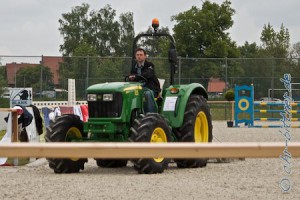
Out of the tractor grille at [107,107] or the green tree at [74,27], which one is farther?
the green tree at [74,27]

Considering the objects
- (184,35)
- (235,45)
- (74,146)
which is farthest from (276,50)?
(74,146)

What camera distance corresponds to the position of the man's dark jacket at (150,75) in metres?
11.0

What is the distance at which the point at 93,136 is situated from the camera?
1088 centimetres

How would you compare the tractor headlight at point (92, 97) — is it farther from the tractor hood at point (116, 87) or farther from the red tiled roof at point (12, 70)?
the red tiled roof at point (12, 70)

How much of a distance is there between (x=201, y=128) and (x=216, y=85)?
68.3 ft

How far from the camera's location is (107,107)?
10680 mm

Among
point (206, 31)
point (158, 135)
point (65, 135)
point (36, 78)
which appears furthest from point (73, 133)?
point (206, 31)

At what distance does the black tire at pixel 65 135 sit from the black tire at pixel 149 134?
1008 mm

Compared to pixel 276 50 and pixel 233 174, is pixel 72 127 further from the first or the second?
pixel 276 50

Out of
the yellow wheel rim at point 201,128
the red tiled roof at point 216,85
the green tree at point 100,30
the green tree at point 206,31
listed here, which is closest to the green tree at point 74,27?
the green tree at point 100,30

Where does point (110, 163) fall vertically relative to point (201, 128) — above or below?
below

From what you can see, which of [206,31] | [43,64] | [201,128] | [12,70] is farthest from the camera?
[206,31]

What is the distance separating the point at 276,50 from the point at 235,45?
401cm

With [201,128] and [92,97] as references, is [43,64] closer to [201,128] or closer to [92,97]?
[201,128]
